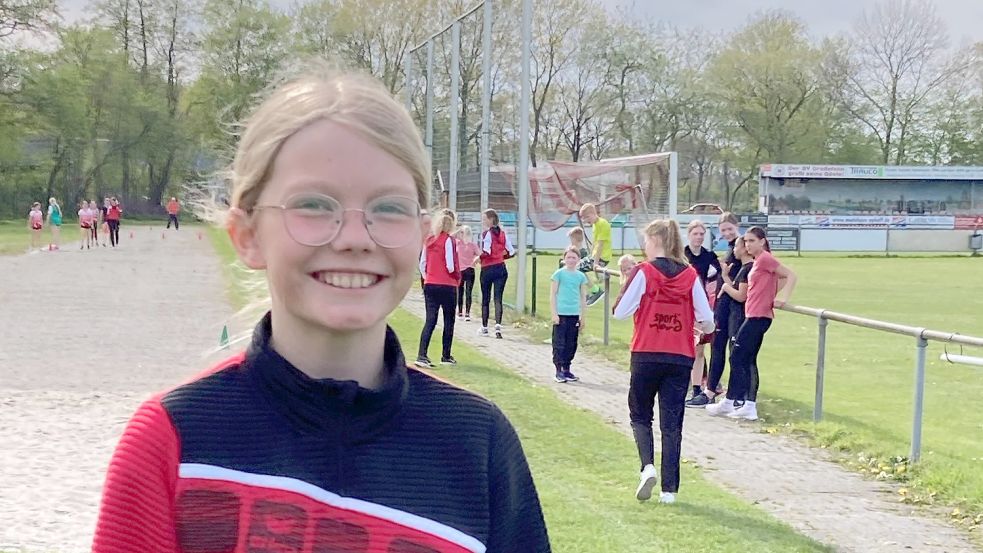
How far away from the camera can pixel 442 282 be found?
44.4 ft

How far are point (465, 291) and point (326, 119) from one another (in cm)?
1843

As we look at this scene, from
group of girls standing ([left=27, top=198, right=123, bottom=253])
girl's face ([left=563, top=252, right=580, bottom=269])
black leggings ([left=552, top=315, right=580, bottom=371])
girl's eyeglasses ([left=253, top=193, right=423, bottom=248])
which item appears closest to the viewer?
girl's eyeglasses ([left=253, top=193, right=423, bottom=248])

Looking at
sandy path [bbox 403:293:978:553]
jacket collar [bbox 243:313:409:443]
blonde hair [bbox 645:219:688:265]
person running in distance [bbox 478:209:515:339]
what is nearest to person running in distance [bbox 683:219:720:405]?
sandy path [bbox 403:293:978:553]

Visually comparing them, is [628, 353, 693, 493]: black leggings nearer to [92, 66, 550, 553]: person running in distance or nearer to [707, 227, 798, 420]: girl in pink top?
[707, 227, 798, 420]: girl in pink top

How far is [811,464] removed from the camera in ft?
29.1

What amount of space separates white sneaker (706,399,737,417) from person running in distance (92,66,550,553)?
30.6 feet

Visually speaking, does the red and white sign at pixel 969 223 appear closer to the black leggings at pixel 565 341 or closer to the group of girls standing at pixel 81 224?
the group of girls standing at pixel 81 224

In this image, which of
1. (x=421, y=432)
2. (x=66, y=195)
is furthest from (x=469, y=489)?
(x=66, y=195)

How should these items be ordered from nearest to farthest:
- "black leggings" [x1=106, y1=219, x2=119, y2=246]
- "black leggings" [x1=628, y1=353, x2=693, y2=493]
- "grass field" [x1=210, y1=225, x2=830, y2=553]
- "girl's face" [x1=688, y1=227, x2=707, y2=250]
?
"grass field" [x1=210, y1=225, x2=830, y2=553]
"black leggings" [x1=628, y1=353, x2=693, y2=493]
"girl's face" [x1=688, y1=227, x2=707, y2=250]
"black leggings" [x1=106, y1=219, x2=119, y2=246]

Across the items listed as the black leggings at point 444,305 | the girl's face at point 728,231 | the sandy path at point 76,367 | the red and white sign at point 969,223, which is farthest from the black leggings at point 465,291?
the red and white sign at point 969,223

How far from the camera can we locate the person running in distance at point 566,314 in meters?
12.6

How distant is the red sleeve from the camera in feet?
5.34

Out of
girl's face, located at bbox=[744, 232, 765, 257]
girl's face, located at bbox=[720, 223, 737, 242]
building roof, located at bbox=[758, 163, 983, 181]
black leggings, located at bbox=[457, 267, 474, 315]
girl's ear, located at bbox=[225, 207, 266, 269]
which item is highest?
building roof, located at bbox=[758, 163, 983, 181]

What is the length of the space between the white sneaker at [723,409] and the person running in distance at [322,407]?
9.33 meters
